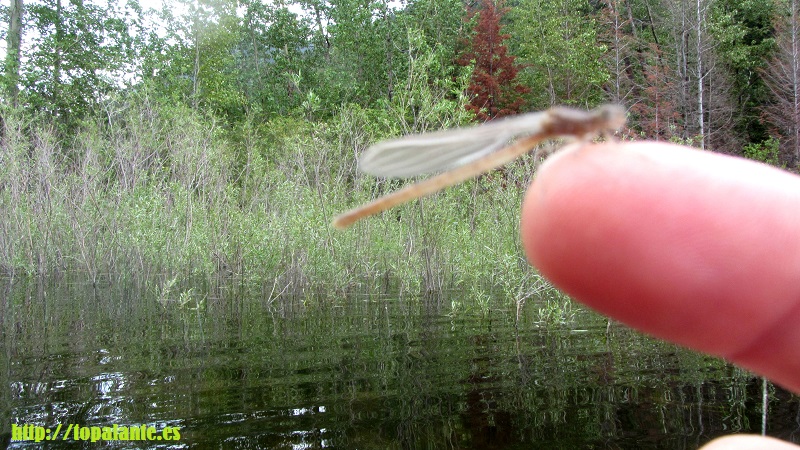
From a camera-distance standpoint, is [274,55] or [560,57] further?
[274,55]

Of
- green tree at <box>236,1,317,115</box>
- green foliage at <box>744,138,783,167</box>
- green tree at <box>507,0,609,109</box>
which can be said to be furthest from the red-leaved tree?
green tree at <box>236,1,317,115</box>

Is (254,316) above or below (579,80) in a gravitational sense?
below

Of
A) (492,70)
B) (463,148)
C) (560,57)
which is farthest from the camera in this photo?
(492,70)

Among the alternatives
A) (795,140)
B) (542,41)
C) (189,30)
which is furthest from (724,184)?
(189,30)

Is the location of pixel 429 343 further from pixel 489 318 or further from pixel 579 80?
pixel 579 80

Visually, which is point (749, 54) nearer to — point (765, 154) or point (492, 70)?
point (765, 154)

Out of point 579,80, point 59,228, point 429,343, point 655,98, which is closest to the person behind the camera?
point 429,343

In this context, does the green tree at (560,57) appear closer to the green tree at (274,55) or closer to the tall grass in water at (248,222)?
the green tree at (274,55)

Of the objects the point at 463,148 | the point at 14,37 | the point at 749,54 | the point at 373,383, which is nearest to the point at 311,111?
the point at 373,383
